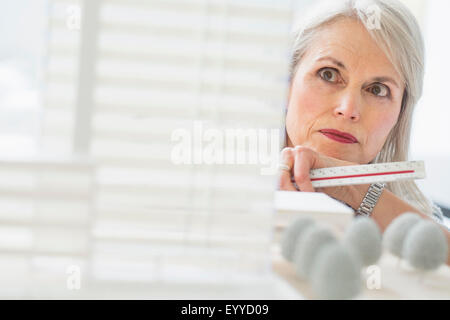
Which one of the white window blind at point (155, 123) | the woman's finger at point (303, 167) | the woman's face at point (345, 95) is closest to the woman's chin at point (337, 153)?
the woman's face at point (345, 95)

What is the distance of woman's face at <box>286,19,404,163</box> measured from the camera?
3.60ft

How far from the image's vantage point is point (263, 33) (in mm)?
491

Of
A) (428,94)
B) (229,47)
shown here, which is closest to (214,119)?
(229,47)

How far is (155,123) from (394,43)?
770mm

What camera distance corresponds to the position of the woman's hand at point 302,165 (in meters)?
0.98

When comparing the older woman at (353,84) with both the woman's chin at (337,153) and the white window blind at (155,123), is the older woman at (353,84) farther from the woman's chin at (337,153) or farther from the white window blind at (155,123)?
the white window blind at (155,123)

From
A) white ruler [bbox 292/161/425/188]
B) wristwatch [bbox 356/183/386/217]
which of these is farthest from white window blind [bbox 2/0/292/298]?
wristwatch [bbox 356/183/386/217]

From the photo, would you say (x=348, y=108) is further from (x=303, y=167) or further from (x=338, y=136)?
(x=303, y=167)

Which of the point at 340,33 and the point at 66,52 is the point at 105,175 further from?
the point at 340,33

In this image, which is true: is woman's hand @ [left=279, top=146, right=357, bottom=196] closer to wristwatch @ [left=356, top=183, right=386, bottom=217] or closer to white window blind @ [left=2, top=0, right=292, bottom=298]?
wristwatch @ [left=356, top=183, right=386, bottom=217]

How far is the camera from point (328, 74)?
1128mm

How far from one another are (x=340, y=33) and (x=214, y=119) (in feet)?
2.35

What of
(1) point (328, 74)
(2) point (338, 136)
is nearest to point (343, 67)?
(1) point (328, 74)
